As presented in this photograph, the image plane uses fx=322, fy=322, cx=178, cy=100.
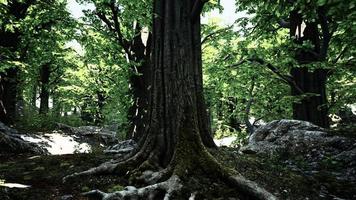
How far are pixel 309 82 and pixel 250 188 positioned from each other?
37.2 ft

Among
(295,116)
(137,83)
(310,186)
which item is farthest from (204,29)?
(310,186)

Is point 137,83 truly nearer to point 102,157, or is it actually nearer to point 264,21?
point 264,21

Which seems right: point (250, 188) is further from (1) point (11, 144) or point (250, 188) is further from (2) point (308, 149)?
(1) point (11, 144)

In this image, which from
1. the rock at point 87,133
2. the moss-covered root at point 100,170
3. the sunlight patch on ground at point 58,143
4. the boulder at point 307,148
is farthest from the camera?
the rock at point 87,133

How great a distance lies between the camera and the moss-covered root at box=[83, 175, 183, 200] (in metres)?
6.10

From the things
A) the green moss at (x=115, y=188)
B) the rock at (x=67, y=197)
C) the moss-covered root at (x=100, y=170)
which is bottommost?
the rock at (x=67, y=197)

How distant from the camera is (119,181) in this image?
720 cm

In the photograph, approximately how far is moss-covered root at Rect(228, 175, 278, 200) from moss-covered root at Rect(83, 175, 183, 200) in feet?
3.73

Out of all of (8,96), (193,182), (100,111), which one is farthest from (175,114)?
(100,111)

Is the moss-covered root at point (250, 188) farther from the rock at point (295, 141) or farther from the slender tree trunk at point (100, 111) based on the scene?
the slender tree trunk at point (100, 111)

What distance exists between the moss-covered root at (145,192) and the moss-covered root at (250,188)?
114 cm

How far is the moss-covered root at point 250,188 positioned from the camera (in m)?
6.17

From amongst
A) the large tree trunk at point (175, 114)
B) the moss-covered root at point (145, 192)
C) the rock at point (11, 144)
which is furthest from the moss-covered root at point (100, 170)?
the rock at point (11, 144)

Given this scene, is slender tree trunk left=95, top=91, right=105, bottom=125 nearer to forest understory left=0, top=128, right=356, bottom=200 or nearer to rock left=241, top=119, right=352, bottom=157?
rock left=241, top=119, right=352, bottom=157
